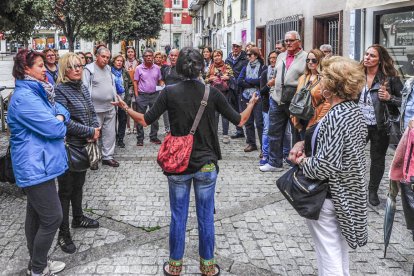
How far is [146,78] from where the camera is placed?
31.3 ft

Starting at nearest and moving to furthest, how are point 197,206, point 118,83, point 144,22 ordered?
point 197,206
point 118,83
point 144,22

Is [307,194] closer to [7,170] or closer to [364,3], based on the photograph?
[7,170]

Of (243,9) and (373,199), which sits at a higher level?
(243,9)

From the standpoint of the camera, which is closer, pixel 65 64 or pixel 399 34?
pixel 65 64

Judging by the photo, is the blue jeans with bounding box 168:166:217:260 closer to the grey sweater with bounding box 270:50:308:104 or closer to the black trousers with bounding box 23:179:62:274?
the black trousers with bounding box 23:179:62:274

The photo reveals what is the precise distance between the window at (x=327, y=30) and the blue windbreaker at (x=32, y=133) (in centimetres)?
874

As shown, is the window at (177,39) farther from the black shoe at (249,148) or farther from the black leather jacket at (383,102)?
the black leather jacket at (383,102)

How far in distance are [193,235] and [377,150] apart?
245cm

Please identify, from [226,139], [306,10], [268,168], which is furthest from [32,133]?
[306,10]

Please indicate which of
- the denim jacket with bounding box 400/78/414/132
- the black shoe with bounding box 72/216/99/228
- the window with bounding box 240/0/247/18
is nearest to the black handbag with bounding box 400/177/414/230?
the denim jacket with bounding box 400/78/414/132

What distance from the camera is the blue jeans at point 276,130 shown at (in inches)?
283

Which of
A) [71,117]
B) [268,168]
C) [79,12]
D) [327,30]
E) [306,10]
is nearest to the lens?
[71,117]

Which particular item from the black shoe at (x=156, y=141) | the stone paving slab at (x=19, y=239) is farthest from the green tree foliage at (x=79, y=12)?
the stone paving slab at (x=19, y=239)

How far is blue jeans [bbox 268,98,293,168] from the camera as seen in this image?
7.20 metres
